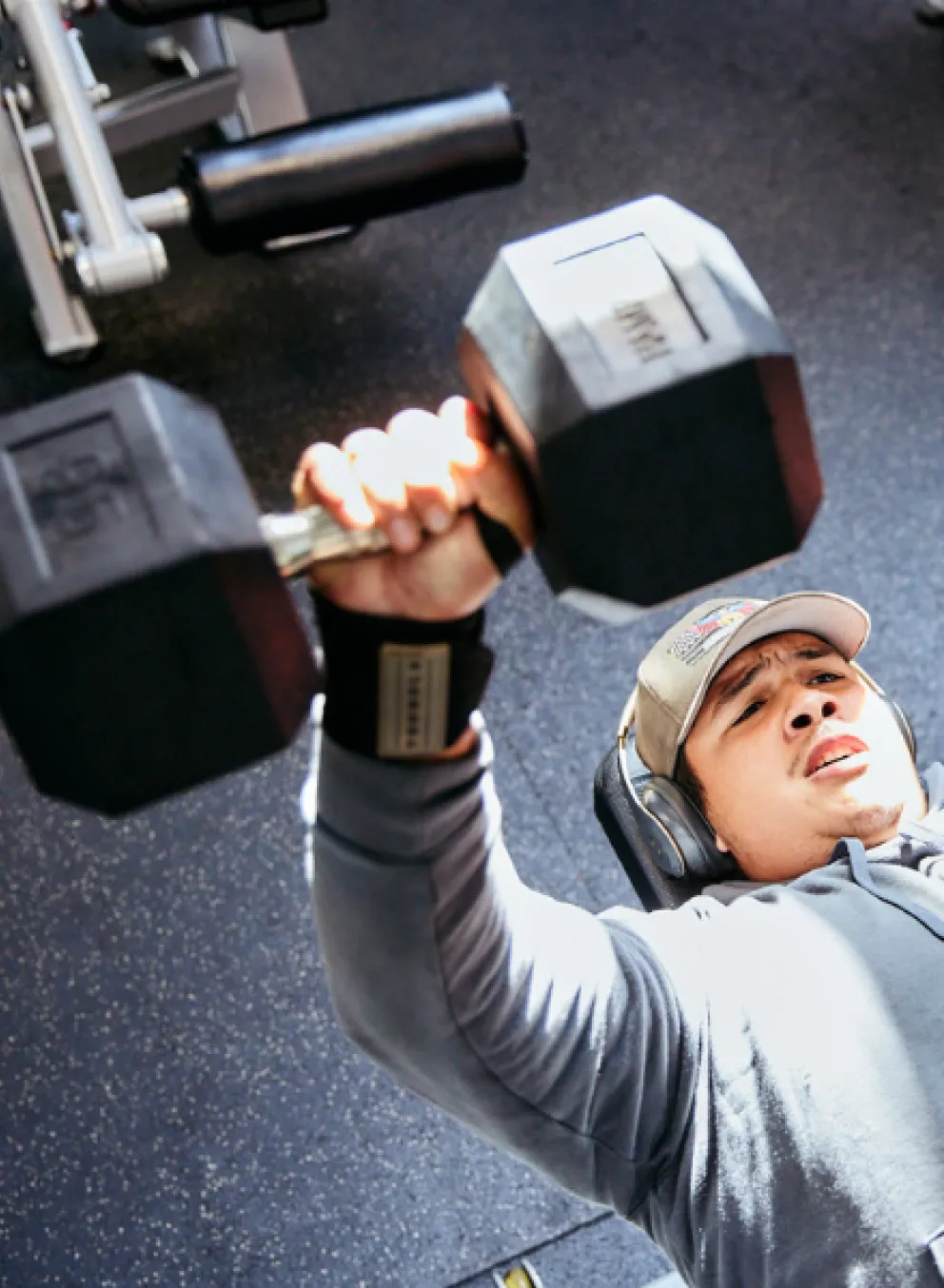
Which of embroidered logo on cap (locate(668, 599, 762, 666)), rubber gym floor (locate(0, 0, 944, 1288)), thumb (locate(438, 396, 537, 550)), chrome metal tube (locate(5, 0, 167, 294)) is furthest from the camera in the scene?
chrome metal tube (locate(5, 0, 167, 294))

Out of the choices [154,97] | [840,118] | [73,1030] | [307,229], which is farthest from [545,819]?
[840,118]

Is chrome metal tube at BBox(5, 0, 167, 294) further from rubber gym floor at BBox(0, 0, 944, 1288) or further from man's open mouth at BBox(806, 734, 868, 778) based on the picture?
man's open mouth at BBox(806, 734, 868, 778)

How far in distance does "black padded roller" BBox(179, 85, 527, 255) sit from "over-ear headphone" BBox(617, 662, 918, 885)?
2.87ft

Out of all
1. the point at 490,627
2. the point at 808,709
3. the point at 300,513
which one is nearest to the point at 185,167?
the point at 490,627

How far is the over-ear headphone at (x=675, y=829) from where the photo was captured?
1.42 m

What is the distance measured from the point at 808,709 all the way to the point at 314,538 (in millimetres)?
800

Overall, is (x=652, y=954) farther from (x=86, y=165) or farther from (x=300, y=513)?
(x=86, y=165)

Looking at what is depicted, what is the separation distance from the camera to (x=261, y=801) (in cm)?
189

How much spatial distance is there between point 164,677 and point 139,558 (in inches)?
2.6

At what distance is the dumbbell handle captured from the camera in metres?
0.77

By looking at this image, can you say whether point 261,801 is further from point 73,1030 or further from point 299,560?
point 299,560

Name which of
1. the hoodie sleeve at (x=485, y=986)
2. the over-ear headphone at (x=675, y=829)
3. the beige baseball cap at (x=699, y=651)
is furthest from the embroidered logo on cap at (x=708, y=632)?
the hoodie sleeve at (x=485, y=986)

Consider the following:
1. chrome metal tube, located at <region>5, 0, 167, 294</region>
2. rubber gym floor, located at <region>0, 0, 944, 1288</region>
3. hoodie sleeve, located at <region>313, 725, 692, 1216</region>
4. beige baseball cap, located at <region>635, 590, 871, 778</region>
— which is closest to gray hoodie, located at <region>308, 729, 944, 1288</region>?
hoodie sleeve, located at <region>313, 725, 692, 1216</region>

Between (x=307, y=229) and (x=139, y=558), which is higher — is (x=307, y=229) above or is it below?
below
